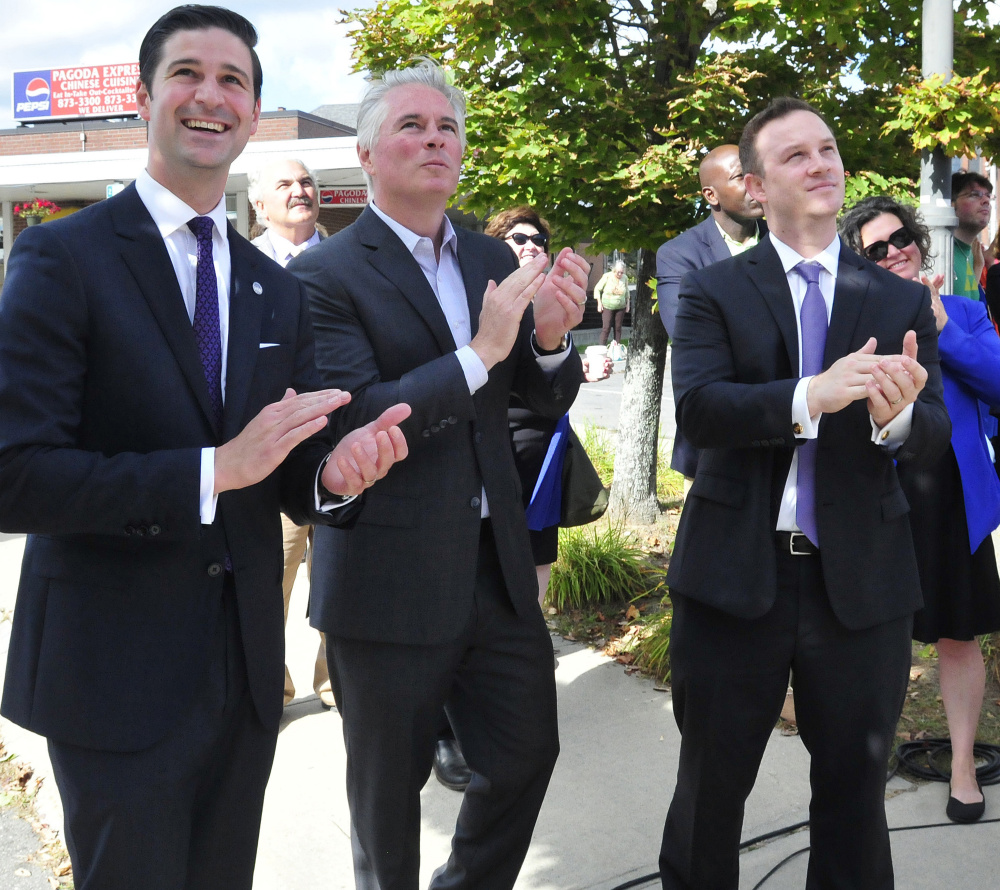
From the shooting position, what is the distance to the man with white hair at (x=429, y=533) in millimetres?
2654

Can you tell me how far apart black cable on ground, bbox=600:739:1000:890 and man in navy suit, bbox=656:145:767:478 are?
136cm

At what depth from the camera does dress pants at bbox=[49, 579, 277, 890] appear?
77.0 inches

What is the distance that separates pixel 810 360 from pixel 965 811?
192 cm

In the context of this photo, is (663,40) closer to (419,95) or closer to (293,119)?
(419,95)

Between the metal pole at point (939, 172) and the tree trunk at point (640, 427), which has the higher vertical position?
the metal pole at point (939, 172)

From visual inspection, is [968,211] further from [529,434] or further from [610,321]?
[610,321]

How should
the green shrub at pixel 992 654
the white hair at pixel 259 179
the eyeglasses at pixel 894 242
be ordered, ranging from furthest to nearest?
1. the white hair at pixel 259 179
2. the green shrub at pixel 992 654
3. the eyeglasses at pixel 894 242

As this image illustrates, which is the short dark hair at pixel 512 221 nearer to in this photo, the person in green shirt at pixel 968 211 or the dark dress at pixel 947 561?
the dark dress at pixel 947 561

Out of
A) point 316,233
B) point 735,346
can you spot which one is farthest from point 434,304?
point 316,233

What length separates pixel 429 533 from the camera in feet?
8.77

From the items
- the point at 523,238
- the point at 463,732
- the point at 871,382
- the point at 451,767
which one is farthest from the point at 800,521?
the point at 523,238

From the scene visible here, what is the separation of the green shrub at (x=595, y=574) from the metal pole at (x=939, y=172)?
2.36m

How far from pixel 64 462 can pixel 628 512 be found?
632 cm

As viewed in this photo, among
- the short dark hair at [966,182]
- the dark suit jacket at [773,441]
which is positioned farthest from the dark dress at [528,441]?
the short dark hair at [966,182]
